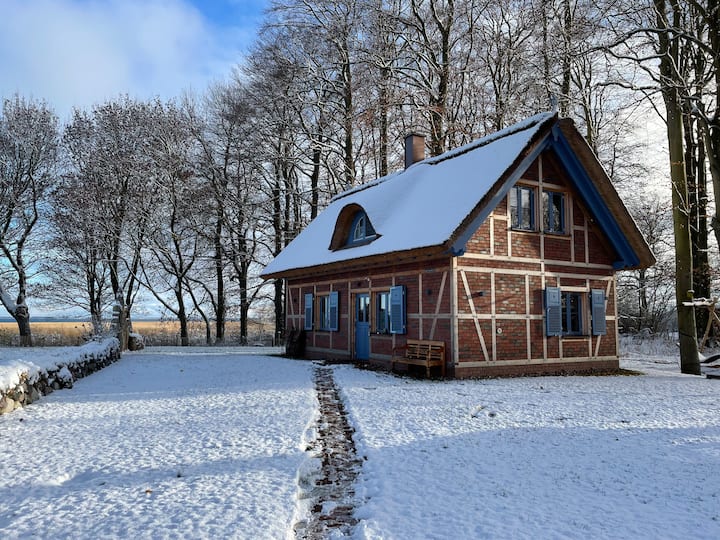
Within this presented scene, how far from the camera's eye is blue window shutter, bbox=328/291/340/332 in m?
16.3

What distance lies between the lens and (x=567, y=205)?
45.4 ft

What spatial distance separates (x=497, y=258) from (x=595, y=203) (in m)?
3.43

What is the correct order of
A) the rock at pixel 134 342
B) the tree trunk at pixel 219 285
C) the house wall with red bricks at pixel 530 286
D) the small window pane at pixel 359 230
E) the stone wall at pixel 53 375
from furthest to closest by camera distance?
the tree trunk at pixel 219 285, the rock at pixel 134 342, the small window pane at pixel 359 230, the house wall with red bricks at pixel 530 286, the stone wall at pixel 53 375

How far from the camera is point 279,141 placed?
25.1 m

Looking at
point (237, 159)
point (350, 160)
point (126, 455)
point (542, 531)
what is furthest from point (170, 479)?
point (237, 159)

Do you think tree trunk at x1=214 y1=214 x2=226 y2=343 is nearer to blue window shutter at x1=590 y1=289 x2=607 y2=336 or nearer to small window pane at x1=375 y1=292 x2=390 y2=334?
small window pane at x1=375 y1=292 x2=390 y2=334

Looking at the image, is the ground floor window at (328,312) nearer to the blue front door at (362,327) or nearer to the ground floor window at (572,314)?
the blue front door at (362,327)

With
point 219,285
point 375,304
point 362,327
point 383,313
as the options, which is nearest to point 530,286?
point 383,313

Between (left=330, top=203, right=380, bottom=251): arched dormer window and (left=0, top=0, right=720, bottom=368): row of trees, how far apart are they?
6626mm

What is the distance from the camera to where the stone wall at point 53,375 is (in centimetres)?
843

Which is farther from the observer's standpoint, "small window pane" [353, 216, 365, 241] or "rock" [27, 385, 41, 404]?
"small window pane" [353, 216, 365, 241]

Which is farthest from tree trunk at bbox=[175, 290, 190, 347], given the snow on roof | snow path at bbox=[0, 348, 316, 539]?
snow path at bbox=[0, 348, 316, 539]

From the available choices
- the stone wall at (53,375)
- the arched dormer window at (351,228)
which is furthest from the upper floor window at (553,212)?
the stone wall at (53,375)

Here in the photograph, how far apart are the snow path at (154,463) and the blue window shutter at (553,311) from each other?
6445 millimetres
